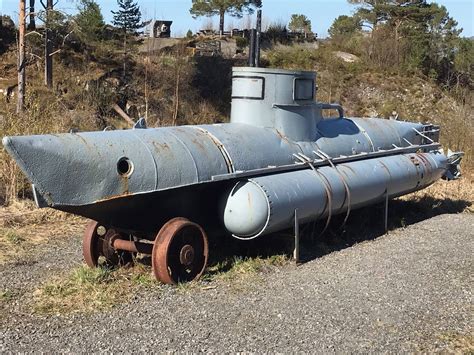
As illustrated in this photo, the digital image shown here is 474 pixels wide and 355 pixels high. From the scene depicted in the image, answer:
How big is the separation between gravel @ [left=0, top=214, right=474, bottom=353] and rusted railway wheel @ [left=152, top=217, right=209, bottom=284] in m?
0.21

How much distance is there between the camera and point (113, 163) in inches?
219

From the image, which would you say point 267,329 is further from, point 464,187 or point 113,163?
point 464,187

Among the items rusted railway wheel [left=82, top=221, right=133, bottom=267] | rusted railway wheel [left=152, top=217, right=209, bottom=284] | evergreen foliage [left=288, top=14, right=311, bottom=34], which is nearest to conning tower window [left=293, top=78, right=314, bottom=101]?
rusted railway wheel [left=152, top=217, right=209, bottom=284]

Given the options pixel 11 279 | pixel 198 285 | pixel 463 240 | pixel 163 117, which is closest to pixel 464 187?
pixel 463 240

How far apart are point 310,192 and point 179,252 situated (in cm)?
180

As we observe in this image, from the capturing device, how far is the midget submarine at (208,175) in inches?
212

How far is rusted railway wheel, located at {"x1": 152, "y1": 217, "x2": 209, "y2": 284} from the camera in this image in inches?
226

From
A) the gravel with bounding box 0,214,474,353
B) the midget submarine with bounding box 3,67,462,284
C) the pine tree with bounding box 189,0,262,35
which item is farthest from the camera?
the pine tree with bounding box 189,0,262,35

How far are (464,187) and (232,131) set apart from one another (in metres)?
7.12

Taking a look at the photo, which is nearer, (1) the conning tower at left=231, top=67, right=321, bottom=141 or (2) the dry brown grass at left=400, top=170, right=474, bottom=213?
(1) the conning tower at left=231, top=67, right=321, bottom=141

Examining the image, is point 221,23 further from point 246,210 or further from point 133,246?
point 133,246

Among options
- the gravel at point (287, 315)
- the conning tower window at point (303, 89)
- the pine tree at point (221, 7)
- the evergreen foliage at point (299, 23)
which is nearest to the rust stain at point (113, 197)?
the gravel at point (287, 315)

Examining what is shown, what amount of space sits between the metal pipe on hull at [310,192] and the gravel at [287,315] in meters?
0.58

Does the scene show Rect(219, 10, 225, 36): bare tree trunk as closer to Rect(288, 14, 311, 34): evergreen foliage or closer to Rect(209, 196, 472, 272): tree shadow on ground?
Rect(288, 14, 311, 34): evergreen foliage
